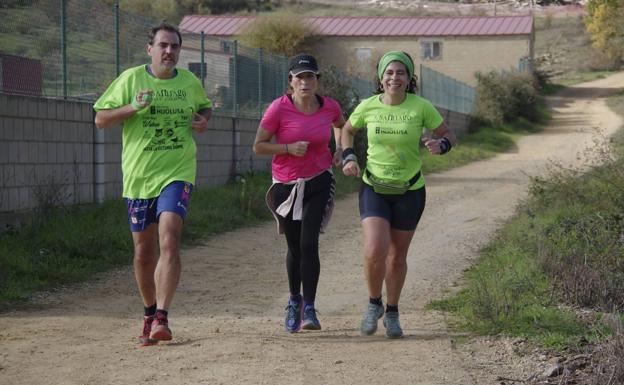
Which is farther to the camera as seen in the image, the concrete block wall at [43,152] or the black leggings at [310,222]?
the concrete block wall at [43,152]

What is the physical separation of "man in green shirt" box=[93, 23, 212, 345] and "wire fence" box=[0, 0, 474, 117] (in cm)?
472

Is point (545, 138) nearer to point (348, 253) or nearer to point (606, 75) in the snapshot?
point (348, 253)

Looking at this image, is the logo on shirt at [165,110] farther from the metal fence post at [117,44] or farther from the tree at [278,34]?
the tree at [278,34]

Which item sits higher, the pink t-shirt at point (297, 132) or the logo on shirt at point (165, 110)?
the logo on shirt at point (165, 110)

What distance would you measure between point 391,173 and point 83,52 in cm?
690

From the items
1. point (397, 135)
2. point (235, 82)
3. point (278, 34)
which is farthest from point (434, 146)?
point (278, 34)

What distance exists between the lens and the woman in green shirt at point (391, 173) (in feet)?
23.6

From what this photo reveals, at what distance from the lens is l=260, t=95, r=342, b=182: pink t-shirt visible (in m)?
7.43

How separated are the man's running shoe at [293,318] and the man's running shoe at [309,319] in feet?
0.12

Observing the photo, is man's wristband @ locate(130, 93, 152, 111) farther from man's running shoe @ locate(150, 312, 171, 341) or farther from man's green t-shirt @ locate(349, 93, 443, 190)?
man's green t-shirt @ locate(349, 93, 443, 190)

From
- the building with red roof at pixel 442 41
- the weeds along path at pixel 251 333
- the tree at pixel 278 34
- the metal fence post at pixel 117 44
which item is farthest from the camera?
the building with red roof at pixel 442 41

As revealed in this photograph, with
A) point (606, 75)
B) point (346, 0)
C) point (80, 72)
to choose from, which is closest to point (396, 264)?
point (80, 72)

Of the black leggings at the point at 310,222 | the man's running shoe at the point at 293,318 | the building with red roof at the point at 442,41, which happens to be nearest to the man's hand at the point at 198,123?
the black leggings at the point at 310,222

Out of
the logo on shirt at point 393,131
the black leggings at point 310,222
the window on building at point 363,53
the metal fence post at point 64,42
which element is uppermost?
the window on building at point 363,53
